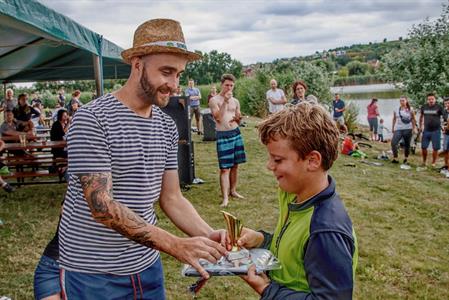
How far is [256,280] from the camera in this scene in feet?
5.51

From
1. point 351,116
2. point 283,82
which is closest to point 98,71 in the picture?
point 351,116

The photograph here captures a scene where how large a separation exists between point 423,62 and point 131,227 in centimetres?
1847

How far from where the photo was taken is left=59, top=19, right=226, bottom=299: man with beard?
177 cm

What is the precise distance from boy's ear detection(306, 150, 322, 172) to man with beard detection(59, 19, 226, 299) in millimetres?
461

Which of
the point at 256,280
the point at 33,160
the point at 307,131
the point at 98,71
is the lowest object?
the point at 33,160

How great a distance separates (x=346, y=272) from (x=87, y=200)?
97cm

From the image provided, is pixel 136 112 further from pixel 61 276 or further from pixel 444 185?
pixel 444 185

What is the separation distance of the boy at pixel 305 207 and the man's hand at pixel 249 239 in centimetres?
16

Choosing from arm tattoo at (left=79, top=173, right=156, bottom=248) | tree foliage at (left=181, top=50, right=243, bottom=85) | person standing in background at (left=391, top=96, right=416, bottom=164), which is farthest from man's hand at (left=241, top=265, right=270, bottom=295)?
tree foliage at (left=181, top=50, right=243, bottom=85)

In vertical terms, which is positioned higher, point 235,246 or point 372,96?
point 372,96

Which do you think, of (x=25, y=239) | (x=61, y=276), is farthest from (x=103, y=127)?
(x=25, y=239)

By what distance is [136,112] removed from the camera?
1.98 m

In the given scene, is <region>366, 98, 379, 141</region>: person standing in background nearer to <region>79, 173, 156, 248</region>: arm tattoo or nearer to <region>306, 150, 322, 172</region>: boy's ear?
<region>306, 150, 322, 172</region>: boy's ear

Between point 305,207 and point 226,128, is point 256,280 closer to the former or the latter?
point 305,207
